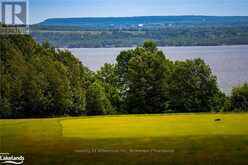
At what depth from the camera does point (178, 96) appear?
19.7 metres

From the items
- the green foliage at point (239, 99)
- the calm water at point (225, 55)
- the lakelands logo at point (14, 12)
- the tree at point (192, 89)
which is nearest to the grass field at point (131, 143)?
the calm water at point (225, 55)

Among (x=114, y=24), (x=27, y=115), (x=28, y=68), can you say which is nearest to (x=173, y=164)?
(x=114, y=24)

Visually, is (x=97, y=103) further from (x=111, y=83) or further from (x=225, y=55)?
(x=225, y=55)

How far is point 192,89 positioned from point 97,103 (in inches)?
142

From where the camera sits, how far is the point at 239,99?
18.8 metres

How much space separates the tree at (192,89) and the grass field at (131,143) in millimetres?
9394

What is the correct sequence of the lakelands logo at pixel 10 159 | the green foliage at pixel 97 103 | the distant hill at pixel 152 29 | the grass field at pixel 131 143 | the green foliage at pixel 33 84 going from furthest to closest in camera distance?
the green foliage at pixel 97 103 → the green foliage at pixel 33 84 → the distant hill at pixel 152 29 → the lakelands logo at pixel 10 159 → the grass field at pixel 131 143

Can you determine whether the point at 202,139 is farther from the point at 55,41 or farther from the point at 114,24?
the point at 55,41

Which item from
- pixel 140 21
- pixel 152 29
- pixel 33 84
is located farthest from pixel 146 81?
pixel 140 21

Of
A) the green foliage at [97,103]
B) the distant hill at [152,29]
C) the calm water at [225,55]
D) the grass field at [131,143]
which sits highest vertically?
the distant hill at [152,29]

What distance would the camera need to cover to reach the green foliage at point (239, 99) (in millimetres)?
18125

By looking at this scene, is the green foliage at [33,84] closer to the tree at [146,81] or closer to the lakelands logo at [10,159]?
the tree at [146,81]

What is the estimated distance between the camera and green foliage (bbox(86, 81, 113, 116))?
20364 mm

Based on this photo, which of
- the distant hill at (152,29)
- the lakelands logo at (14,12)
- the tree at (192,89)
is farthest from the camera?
the tree at (192,89)
